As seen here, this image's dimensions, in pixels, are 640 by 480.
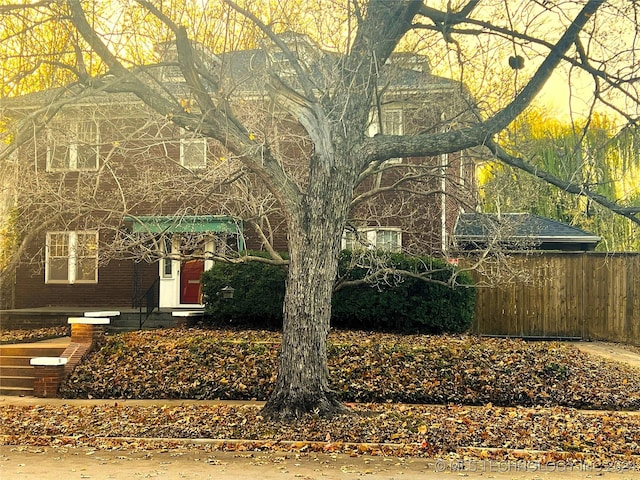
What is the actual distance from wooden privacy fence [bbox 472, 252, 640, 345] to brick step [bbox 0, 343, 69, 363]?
10.7m

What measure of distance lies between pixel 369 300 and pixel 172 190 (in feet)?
20.1

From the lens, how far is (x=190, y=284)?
23.5m

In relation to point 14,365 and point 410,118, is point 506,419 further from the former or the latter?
point 14,365

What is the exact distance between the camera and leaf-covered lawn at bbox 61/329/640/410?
43.1ft

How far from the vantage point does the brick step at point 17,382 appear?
1481cm

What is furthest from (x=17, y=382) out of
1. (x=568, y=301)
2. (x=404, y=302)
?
(x=568, y=301)

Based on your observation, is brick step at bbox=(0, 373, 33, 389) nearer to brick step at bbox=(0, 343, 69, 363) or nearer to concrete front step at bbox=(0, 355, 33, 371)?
concrete front step at bbox=(0, 355, 33, 371)

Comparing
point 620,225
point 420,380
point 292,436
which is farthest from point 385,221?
point 620,225

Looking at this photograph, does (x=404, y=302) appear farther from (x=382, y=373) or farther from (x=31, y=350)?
(x=31, y=350)

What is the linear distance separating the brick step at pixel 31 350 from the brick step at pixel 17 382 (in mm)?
965

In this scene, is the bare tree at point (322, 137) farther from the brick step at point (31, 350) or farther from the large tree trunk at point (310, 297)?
the brick step at point (31, 350)

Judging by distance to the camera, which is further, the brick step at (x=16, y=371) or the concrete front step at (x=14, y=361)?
the concrete front step at (x=14, y=361)

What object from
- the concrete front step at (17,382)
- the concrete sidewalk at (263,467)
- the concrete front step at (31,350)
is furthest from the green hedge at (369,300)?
the concrete sidewalk at (263,467)

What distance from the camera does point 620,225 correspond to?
33656mm
